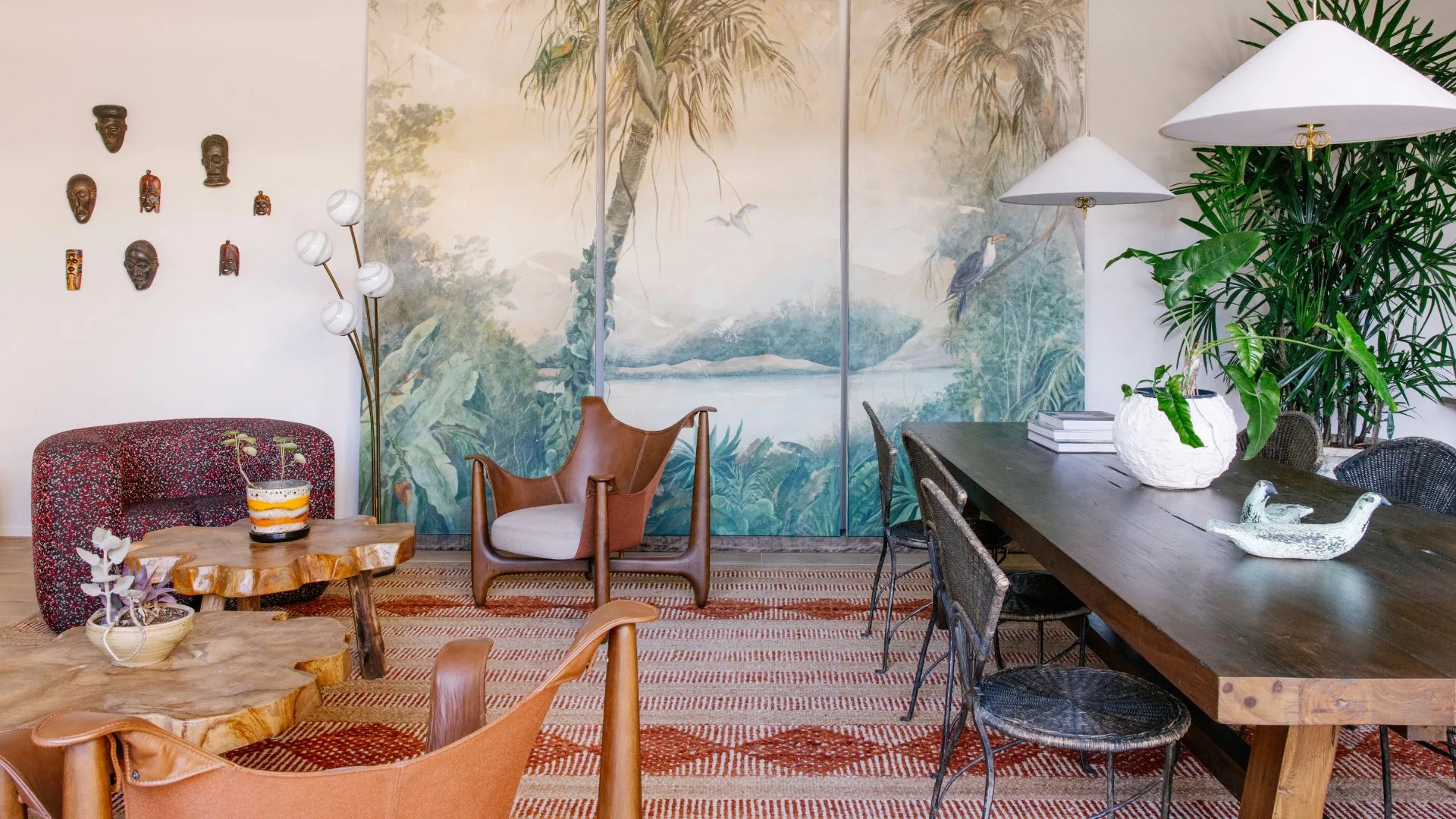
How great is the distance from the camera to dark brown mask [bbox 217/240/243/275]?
5.36 m

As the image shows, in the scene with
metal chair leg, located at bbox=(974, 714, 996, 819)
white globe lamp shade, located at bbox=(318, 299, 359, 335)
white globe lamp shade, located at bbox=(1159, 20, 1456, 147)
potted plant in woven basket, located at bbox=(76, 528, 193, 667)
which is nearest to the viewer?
metal chair leg, located at bbox=(974, 714, 996, 819)

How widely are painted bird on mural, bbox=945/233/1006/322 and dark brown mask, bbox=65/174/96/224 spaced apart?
14.1ft

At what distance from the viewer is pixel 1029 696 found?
2.16 metres

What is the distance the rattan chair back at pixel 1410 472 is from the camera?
288cm

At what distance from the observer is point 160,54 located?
5.37 metres

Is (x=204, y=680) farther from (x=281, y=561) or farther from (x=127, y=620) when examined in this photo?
(x=281, y=561)

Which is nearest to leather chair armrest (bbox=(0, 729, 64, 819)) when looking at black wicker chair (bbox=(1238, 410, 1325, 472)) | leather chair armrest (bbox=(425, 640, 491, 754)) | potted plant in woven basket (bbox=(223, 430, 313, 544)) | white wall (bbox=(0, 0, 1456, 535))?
leather chair armrest (bbox=(425, 640, 491, 754))

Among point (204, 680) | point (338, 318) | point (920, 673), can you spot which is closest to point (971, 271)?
point (920, 673)

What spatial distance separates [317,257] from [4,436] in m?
2.25

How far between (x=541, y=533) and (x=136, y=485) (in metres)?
1.72

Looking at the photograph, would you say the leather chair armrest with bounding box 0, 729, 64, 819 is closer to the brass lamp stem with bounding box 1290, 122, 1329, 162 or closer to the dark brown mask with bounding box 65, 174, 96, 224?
the brass lamp stem with bounding box 1290, 122, 1329, 162

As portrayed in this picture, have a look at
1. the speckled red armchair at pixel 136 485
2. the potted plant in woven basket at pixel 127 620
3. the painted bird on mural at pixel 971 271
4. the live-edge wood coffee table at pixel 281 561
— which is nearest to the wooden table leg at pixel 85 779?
the potted plant in woven basket at pixel 127 620

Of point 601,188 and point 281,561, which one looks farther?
point 601,188

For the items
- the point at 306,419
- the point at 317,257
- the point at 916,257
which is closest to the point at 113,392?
the point at 306,419
